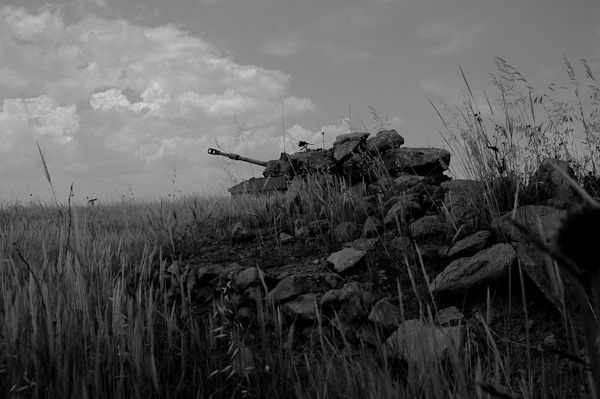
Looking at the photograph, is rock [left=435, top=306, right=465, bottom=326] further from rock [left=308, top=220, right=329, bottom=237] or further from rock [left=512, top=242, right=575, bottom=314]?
rock [left=308, top=220, right=329, bottom=237]

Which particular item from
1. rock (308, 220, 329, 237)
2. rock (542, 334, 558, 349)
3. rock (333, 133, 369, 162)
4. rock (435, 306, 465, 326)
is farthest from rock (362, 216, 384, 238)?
rock (333, 133, 369, 162)

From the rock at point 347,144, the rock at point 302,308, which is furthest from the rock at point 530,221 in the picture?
the rock at point 347,144


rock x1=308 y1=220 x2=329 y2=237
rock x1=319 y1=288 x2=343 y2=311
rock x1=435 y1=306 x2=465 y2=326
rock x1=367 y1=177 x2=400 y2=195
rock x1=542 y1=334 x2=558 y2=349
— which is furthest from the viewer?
rock x1=367 y1=177 x2=400 y2=195

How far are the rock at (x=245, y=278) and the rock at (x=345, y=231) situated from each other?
2.76 feet

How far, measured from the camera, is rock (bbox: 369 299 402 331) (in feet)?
10.9

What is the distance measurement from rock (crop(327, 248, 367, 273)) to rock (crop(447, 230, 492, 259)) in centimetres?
64

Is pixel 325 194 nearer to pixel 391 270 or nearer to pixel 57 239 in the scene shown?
pixel 391 270

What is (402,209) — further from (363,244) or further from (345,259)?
(345,259)

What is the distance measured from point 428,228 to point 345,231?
2.38ft

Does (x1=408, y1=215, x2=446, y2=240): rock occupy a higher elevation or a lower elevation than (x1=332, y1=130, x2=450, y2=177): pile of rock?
lower

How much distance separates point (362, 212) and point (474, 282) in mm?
1700

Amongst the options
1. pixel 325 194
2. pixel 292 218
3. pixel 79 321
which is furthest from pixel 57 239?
pixel 79 321

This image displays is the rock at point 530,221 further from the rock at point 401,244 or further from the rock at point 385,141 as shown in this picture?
the rock at point 385,141

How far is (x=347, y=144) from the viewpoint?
7.06m
